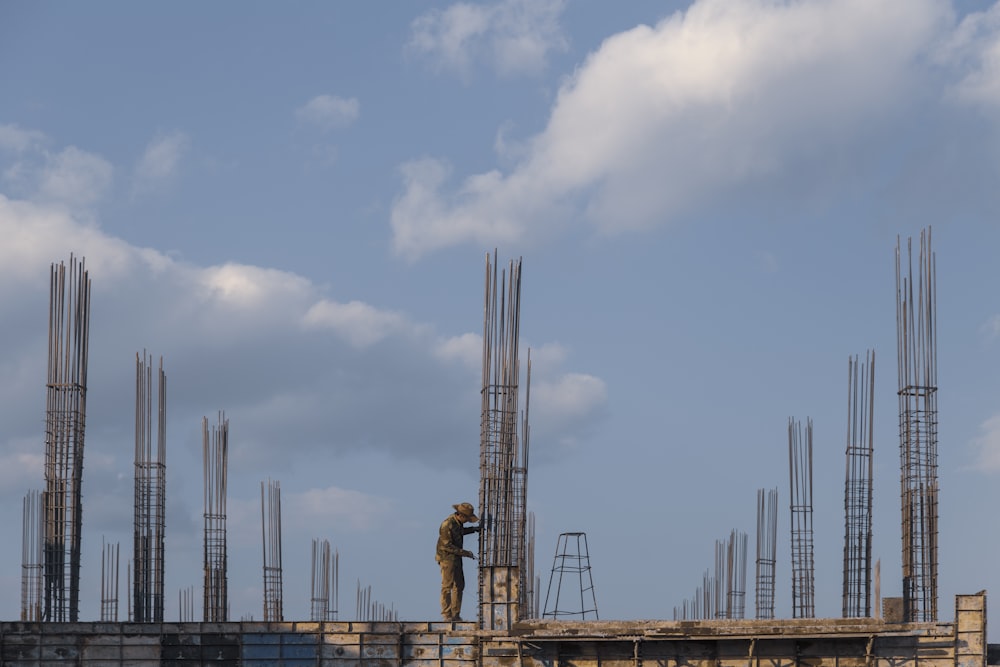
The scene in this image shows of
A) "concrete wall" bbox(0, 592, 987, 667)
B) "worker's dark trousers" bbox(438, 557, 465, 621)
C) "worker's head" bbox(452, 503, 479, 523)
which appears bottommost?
"concrete wall" bbox(0, 592, 987, 667)

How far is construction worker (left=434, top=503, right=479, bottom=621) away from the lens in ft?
71.9

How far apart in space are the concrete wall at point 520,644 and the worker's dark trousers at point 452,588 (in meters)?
0.36

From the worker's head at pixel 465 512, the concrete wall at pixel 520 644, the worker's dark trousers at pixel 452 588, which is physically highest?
the worker's head at pixel 465 512

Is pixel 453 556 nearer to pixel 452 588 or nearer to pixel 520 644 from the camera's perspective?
pixel 452 588

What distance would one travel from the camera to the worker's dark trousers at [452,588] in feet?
72.3

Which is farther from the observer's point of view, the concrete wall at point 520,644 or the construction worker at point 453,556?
the construction worker at point 453,556

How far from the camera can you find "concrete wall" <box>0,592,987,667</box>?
2081 cm

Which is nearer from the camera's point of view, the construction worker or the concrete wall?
the concrete wall

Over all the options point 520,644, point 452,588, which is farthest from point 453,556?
point 520,644

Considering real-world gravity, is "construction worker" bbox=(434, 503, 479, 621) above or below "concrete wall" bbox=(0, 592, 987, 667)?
above

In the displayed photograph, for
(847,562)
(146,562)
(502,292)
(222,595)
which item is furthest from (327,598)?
(502,292)

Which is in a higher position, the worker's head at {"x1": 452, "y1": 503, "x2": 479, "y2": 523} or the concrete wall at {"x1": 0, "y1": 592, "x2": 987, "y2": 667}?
the worker's head at {"x1": 452, "y1": 503, "x2": 479, "y2": 523}

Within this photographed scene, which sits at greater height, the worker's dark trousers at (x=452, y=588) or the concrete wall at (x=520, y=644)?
the worker's dark trousers at (x=452, y=588)

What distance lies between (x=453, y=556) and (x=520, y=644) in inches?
68.1
